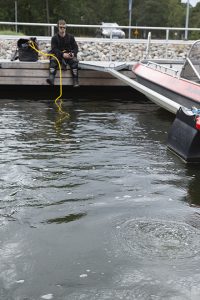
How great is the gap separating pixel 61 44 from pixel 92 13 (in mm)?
59818

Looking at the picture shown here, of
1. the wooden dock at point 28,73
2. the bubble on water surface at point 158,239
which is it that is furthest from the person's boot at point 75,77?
the bubble on water surface at point 158,239

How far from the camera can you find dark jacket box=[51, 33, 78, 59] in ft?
39.1

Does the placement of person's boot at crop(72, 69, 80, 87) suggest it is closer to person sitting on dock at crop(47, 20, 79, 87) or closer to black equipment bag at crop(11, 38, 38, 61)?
person sitting on dock at crop(47, 20, 79, 87)

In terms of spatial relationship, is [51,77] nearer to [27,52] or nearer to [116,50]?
[27,52]

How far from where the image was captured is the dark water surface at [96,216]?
Answer: 382cm

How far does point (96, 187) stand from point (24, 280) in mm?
2170

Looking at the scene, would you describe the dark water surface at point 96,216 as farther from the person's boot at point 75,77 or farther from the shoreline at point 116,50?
the shoreline at point 116,50

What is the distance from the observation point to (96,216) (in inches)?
198

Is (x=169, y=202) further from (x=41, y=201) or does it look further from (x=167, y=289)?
(x=167, y=289)

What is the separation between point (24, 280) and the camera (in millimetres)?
3826

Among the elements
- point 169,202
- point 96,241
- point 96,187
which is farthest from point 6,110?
point 96,241

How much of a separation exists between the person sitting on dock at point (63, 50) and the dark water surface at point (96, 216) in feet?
11.8

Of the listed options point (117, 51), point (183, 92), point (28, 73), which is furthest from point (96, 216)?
point (117, 51)

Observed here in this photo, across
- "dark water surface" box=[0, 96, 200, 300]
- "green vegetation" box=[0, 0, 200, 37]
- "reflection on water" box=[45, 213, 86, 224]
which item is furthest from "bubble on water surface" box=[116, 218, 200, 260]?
"green vegetation" box=[0, 0, 200, 37]
